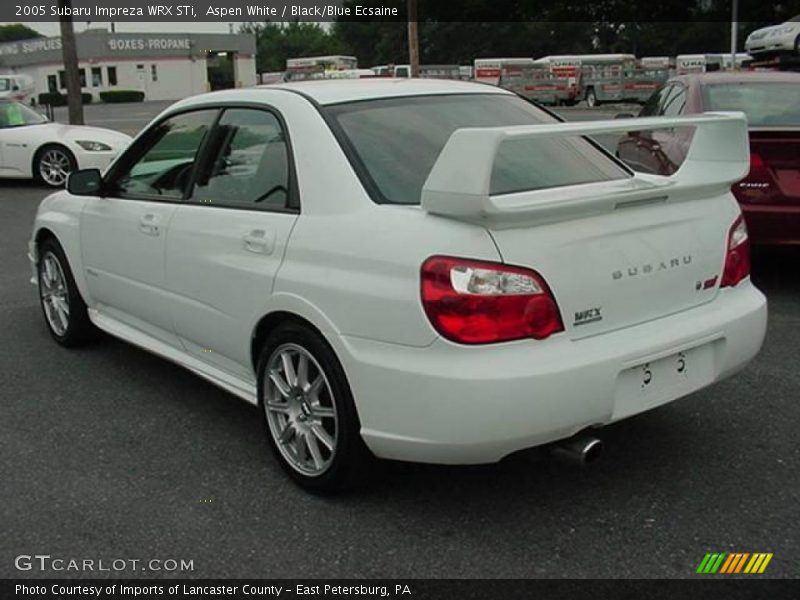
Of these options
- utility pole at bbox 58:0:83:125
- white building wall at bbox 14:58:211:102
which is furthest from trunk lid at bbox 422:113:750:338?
white building wall at bbox 14:58:211:102

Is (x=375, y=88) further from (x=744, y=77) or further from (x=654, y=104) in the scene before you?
(x=654, y=104)

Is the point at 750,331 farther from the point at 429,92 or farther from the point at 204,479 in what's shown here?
the point at 204,479

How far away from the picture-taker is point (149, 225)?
4086mm

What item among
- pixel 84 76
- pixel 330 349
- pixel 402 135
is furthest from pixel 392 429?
pixel 84 76

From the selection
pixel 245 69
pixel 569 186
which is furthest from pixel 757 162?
pixel 245 69

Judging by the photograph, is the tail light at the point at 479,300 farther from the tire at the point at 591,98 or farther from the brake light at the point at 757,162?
the tire at the point at 591,98

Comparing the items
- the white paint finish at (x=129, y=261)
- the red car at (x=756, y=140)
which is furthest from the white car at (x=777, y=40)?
the white paint finish at (x=129, y=261)

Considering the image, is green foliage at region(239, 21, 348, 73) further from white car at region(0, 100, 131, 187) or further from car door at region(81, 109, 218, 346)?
car door at region(81, 109, 218, 346)

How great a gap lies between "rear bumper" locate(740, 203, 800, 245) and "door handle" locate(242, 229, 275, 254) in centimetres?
365

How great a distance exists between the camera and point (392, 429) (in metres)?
2.86

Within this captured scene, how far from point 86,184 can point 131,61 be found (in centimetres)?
7030

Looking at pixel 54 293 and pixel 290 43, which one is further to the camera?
pixel 290 43

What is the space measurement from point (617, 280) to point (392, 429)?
2.98 feet

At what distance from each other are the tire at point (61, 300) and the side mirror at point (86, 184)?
0.61 meters
